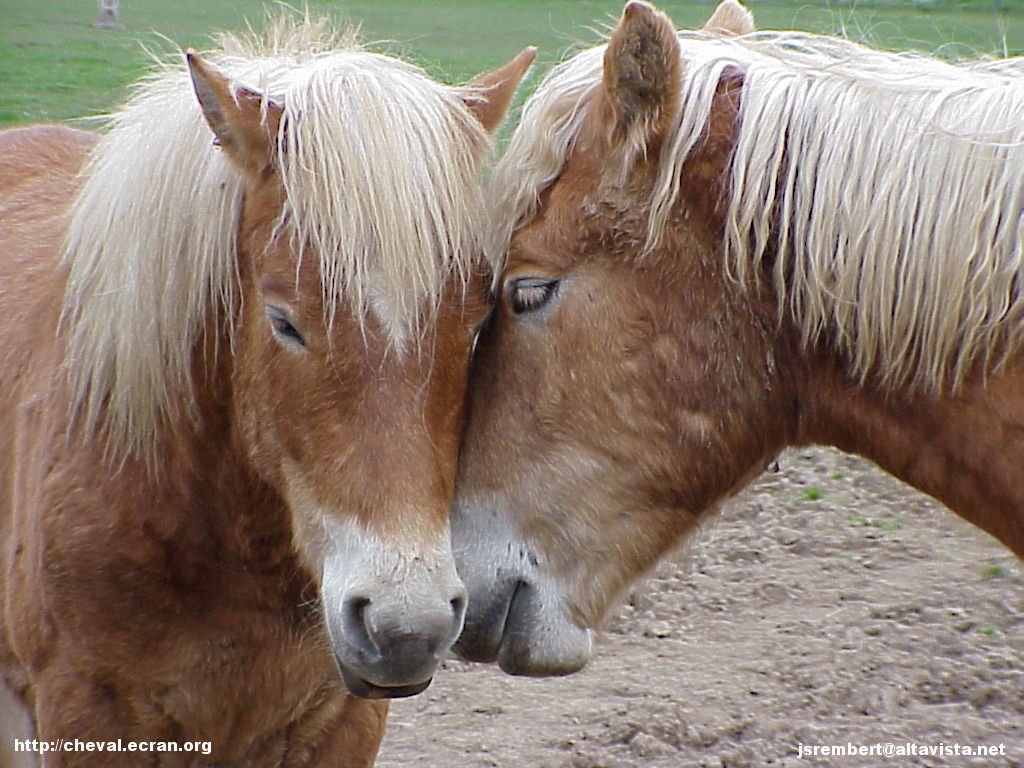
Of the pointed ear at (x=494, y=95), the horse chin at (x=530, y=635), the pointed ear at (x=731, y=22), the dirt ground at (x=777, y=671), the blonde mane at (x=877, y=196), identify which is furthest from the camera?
the dirt ground at (x=777, y=671)

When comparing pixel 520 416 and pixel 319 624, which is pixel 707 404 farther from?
pixel 319 624

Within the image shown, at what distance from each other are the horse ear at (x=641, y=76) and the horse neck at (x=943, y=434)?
53cm

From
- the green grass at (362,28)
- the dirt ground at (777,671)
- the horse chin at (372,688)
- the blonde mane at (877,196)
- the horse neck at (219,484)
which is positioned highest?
the blonde mane at (877,196)

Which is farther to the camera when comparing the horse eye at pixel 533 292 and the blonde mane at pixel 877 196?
the horse eye at pixel 533 292

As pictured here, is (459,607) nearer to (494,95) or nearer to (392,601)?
(392,601)

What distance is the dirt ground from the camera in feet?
12.6

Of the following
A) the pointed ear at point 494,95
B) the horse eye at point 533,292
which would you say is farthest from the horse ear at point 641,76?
the pointed ear at point 494,95

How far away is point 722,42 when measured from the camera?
2.37 m

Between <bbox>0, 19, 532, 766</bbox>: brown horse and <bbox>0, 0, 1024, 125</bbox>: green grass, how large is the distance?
23.3ft

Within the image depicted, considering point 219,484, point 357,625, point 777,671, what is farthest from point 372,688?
point 777,671

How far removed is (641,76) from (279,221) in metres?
0.74

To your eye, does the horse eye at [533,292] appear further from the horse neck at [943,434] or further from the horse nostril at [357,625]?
the horse nostril at [357,625]

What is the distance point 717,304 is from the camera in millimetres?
2166

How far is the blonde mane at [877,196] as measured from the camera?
1.98 m
